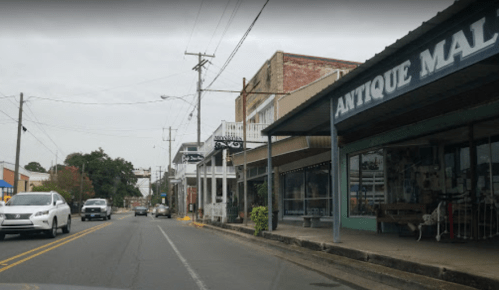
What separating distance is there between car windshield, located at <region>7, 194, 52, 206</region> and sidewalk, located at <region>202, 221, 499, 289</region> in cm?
984

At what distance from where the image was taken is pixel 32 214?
16328 millimetres

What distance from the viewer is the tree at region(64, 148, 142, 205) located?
8656cm

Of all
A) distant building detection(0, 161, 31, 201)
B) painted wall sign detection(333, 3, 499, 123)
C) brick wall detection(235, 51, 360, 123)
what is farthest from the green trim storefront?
distant building detection(0, 161, 31, 201)

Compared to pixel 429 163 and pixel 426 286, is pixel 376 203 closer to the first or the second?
pixel 429 163

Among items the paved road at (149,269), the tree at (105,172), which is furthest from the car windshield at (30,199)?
the tree at (105,172)

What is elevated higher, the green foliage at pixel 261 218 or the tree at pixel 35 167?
the tree at pixel 35 167

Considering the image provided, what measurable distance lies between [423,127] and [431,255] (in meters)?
5.47

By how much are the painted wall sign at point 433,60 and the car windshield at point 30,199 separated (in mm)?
12243

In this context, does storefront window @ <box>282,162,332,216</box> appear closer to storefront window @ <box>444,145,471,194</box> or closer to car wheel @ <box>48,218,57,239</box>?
storefront window @ <box>444,145,471,194</box>

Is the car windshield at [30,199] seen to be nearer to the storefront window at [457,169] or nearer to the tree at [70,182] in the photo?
the storefront window at [457,169]

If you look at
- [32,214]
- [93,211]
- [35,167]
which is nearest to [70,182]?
[93,211]

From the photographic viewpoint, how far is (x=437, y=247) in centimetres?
1029

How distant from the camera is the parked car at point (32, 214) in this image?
1602 cm

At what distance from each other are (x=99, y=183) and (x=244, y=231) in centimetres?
7362
